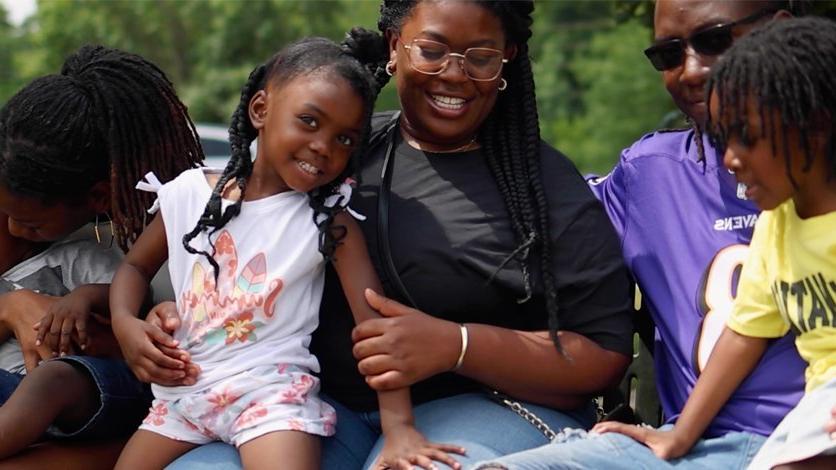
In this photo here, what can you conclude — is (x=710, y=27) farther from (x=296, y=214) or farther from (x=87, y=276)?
(x=87, y=276)

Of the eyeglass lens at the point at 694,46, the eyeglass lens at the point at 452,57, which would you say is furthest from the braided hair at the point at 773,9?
the eyeglass lens at the point at 452,57

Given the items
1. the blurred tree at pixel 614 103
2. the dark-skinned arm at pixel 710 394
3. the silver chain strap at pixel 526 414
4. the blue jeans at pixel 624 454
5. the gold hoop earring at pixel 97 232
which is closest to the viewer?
the blue jeans at pixel 624 454

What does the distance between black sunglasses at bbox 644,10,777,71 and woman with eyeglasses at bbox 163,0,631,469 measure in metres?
0.37

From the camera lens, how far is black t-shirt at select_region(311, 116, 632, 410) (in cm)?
334

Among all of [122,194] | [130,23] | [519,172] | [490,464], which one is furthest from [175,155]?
[130,23]

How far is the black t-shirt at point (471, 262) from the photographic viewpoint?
334cm

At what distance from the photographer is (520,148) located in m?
3.50

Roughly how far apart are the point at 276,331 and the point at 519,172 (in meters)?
0.78

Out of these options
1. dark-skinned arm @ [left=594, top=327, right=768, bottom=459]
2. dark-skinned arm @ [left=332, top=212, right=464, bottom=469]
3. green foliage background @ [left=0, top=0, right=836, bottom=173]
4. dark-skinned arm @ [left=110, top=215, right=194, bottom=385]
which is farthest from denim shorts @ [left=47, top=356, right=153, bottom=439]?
green foliage background @ [left=0, top=0, right=836, bottom=173]

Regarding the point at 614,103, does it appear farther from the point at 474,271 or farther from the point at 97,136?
the point at 474,271

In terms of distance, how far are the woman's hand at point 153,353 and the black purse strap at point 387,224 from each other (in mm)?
571

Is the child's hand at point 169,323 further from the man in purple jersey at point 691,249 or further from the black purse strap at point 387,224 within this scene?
the man in purple jersey at point 691,249

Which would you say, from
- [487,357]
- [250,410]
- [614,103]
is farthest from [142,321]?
[614,103]

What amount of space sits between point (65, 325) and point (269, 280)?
0.67 meters
